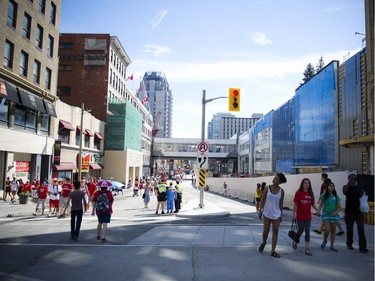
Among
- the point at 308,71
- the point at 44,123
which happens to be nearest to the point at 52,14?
the point at 44,123

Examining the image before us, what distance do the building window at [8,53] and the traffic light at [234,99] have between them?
59.4ft

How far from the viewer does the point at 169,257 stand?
7.48 meters

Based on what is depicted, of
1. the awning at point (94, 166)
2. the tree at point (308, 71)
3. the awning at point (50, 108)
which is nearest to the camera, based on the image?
the awning at point (50, 108)

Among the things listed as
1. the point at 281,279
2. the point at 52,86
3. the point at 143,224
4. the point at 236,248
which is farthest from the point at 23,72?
the point at 281,279

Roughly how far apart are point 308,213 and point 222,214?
270 inches

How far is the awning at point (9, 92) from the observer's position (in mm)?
23241

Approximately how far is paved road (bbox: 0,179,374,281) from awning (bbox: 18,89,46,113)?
1727 centimetres

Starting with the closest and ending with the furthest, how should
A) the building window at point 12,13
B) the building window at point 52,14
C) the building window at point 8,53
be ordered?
the building window at point 8,53 → the building window at point 12,13 → the building window at point 52,14

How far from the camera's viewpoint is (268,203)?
7.54 meters

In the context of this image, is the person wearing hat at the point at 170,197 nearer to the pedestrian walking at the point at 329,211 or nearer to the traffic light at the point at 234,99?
the traffic light at the point at 234,99

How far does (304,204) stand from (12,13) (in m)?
26.7

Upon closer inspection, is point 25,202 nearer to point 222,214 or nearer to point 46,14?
point 222,214

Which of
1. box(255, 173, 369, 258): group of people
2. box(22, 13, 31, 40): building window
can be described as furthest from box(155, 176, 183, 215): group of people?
box(22, 13, 31, 40): building window

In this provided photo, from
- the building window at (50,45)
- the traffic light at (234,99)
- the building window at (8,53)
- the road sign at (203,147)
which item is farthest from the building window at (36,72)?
the traffic light at (234,99)
